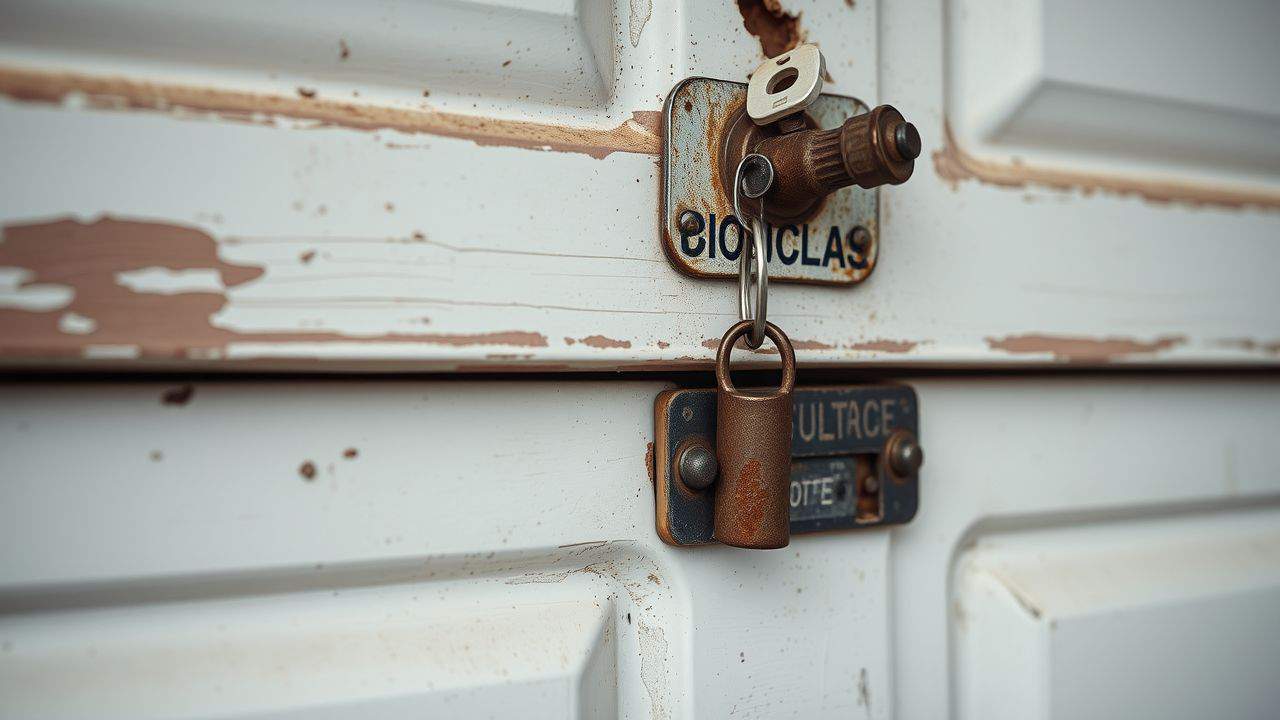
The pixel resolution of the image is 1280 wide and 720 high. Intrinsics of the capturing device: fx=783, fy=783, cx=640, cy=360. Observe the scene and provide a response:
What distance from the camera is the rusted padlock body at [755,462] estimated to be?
49cm

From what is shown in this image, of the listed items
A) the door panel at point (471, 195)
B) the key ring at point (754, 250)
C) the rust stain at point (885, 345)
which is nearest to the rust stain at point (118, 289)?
the door panel at point (471, 195)

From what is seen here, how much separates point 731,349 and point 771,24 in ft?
0.81

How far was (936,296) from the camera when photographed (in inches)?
24.2

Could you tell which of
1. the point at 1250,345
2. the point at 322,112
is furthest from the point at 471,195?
the point at 1250,345

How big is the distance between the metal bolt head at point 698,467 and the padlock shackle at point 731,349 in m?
0.05

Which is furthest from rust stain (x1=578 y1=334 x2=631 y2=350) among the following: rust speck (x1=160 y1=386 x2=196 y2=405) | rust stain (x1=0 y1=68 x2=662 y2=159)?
rust speck (x1=160 y1=386 x2=196 y2=405)

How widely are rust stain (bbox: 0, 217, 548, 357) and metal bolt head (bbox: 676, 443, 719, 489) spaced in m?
0.25

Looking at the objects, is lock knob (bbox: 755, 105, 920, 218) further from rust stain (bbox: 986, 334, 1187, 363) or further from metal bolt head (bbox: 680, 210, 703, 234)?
rust stain (bbox: 986, 334, 1187, 363)

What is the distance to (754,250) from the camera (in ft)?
1.75

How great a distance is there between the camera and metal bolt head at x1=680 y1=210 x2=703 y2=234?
525 mm

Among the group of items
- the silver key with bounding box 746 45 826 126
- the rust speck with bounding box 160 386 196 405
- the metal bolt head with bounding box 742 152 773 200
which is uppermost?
the silver key with bounding box 746 45 826 126

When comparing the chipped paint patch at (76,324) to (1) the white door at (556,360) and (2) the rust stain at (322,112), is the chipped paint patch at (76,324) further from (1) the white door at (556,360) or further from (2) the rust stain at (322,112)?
(2) the rust stain at (322,112)

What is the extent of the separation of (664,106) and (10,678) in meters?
0.50

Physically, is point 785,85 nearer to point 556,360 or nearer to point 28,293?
point 556,360
